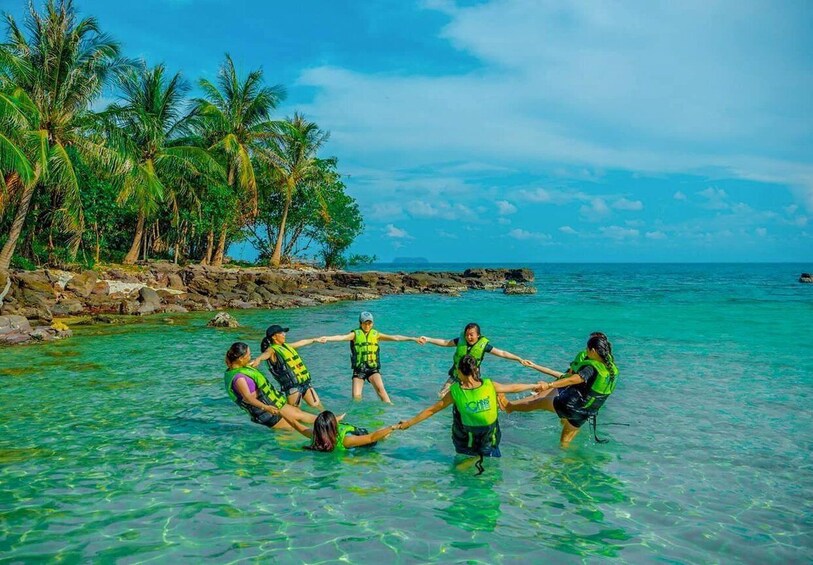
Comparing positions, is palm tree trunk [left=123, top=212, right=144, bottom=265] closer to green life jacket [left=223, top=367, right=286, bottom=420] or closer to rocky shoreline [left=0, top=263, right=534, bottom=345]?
rocky shoreline [left=0, top=263, right=534, bottom=345]

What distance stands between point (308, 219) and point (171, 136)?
1387 centimetres

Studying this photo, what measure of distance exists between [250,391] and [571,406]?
428 cm

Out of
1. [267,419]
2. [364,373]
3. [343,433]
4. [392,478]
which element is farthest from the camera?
[364,373]

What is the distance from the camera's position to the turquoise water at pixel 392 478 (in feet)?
18.2

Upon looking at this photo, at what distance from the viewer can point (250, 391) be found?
7.92m

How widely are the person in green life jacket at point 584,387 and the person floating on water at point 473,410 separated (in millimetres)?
626

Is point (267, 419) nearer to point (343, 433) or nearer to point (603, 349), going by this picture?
point (343, 433)

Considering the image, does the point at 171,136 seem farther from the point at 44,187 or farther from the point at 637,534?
the point at 637,534

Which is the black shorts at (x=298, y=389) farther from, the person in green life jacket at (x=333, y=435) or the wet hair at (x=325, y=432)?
the wet hair at (x=325, y=432)

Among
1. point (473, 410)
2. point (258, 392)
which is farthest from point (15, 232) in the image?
point (473, 410)

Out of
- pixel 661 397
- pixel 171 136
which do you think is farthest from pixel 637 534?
pixel 171 136

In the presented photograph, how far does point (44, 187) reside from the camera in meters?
30.1

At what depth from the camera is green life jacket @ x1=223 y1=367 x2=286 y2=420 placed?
7957 millimetres

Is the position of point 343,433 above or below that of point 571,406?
below
